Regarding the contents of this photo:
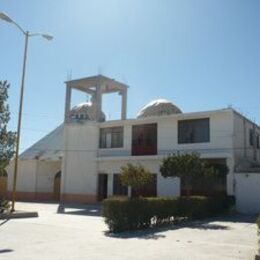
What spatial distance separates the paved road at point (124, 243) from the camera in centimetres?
1181

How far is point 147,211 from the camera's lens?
18625 millimetres

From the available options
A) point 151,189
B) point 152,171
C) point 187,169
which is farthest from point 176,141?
point 187,169

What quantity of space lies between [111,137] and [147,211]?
A: 1994cm

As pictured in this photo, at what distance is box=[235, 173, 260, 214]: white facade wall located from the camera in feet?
95.1

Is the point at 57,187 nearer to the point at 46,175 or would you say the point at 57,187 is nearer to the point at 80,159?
the point at 46,175

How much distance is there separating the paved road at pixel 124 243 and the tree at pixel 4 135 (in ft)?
16.6

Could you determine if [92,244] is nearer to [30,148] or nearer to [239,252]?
[239,252]

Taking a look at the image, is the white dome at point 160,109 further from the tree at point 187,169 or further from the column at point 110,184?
the tree at point 187,169

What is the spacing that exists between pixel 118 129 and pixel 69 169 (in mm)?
6157

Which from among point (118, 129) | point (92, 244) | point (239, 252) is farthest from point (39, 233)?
point (118, 129)

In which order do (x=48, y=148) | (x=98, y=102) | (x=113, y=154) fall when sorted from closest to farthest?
(x=113, y=154)
(x=98, y=102)
(x=48, y=148)

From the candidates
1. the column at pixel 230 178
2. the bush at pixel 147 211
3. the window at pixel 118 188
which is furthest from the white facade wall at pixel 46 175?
the bush at pixel 147 211

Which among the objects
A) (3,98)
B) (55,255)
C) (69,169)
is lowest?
(55,255)

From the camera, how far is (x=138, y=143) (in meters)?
36.4
